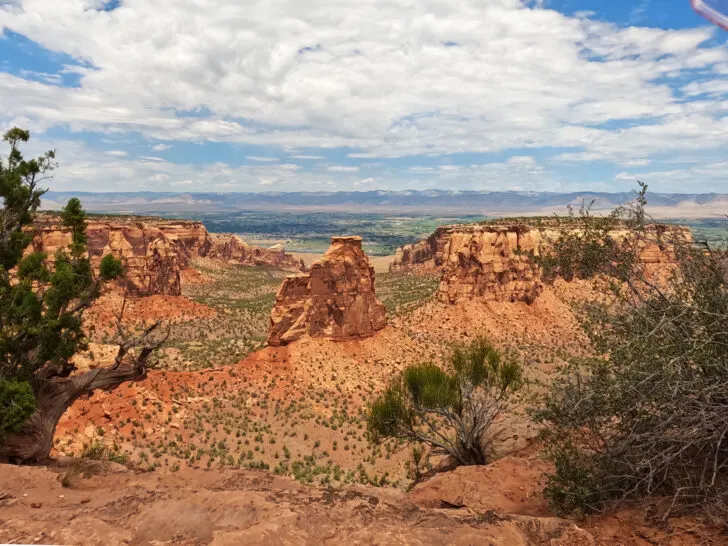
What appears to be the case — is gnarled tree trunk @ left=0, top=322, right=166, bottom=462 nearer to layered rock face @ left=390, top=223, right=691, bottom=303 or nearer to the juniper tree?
the juniper tree

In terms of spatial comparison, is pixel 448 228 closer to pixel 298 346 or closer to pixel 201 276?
pixel 201 276

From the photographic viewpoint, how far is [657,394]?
28.1 feet

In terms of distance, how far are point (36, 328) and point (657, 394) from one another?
1460 centimetres

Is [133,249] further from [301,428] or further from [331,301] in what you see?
[301,428]

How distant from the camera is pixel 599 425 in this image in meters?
10.4

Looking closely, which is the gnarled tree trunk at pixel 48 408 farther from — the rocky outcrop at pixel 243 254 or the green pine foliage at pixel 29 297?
the rocky outcrop at pixel 243 254

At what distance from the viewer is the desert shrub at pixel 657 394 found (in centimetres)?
793

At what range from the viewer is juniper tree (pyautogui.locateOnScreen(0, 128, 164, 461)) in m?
12.3

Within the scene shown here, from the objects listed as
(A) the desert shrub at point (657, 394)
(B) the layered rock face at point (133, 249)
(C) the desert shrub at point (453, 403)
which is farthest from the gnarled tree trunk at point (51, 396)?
(B) the layered rock face at point (133, 249)

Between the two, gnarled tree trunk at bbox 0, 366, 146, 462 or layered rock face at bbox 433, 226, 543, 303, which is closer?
gnarled tree trunk at bbox 0, 366, 146, 462

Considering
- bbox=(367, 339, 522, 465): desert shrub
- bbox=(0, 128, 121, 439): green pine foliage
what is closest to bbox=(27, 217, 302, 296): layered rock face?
bbox=(0, 128, 121, 439): green pine foliage

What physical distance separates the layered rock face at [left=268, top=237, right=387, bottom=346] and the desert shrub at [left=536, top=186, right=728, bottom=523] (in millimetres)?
23657

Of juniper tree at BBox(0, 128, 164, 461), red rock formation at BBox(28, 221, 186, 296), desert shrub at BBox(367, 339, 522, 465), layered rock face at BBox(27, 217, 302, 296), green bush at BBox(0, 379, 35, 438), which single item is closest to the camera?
green bush at BBox(0, 379, 35, 438)

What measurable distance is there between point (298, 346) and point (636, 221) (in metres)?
25.2
